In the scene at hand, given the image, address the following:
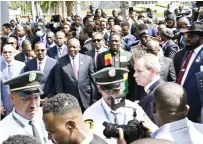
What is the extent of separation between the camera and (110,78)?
4.34 m

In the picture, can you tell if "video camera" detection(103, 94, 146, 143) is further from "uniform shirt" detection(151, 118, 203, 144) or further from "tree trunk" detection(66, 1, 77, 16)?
"tree trunk" detection(66, 1, 77, 16)

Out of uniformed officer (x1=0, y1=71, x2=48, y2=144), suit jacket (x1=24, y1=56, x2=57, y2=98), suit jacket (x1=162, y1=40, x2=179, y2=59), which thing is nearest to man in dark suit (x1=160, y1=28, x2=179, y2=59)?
suit jacket (x1=162, y1=40, x2=179, y2=59)

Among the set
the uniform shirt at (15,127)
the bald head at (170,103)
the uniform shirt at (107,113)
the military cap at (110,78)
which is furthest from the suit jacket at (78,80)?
the bald head at (170,103)

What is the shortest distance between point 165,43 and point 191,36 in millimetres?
2960

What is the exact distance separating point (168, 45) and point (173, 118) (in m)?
5.39

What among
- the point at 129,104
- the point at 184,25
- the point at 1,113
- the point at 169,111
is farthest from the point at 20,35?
the point at 169,111

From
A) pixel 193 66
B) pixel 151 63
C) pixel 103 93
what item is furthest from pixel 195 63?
pixel 103 93

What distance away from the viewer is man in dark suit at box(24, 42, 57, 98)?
719 centimetres

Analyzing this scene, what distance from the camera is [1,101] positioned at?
Result: 6.78 m

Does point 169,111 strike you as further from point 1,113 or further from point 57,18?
point 57,18

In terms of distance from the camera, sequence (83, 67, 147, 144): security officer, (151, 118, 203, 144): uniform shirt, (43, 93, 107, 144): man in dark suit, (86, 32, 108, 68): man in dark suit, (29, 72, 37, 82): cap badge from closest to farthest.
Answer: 1. (43, 93, 107, 144): man in dark suit
2. (151, 118, 203, 144): uniform shirt
3. (29, 72, 37, 82): cap badge
4. (83, 67, 147, 144): security officer
5. (86, 32, 108, 68): man in dark suit

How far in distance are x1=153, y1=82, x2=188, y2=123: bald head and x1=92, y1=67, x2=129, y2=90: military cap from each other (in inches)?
44.0

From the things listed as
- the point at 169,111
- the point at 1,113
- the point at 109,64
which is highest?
the point at 169,111

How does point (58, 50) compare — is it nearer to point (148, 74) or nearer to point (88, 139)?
point (148, 74)
